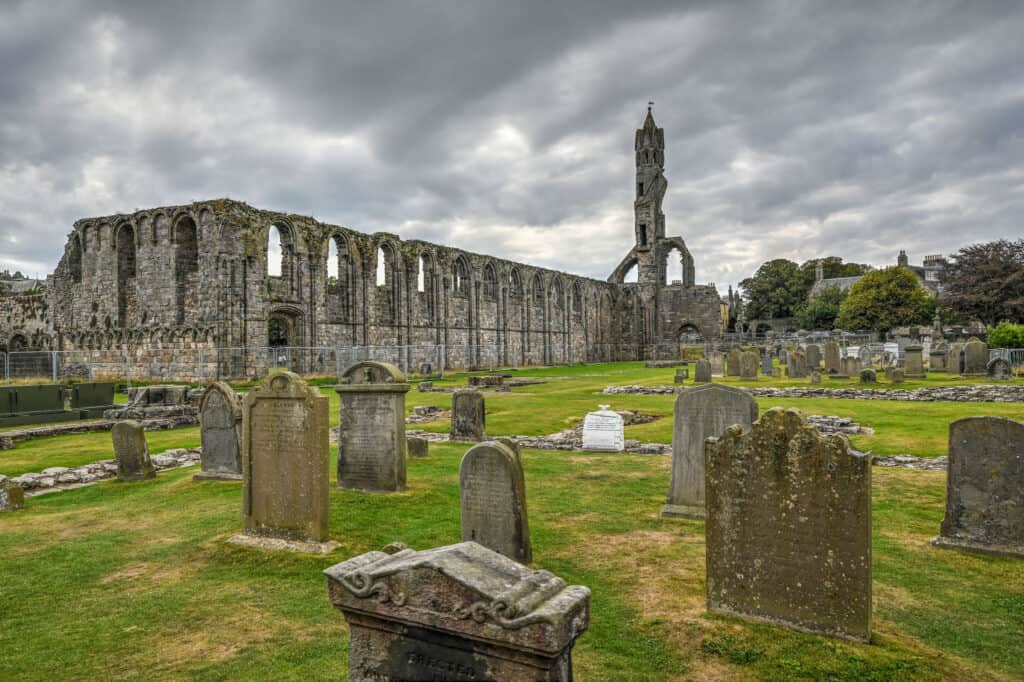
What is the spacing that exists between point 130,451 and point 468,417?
5715 millimetres

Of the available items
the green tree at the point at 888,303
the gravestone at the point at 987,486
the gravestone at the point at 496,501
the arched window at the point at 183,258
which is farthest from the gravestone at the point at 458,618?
the green tree at the point at 888,303

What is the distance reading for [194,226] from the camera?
29438mm

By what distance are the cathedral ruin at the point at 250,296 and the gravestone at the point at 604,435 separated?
18028mm

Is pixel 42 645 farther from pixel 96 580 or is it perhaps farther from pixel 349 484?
pixel 349 484

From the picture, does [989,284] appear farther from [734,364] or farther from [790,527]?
[790,527]

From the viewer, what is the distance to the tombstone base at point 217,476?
8969 millimetres

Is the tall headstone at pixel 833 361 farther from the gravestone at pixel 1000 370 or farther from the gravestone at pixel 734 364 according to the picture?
the gravestone at pixel 1000 370

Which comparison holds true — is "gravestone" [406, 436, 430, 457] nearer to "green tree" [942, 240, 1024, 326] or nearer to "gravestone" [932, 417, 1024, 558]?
"gravestone" [932, 417, 1024, 558]

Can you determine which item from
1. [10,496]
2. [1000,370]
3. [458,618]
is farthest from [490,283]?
[458,618]

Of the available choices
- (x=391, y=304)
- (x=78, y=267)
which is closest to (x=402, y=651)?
(x=391, y=304)

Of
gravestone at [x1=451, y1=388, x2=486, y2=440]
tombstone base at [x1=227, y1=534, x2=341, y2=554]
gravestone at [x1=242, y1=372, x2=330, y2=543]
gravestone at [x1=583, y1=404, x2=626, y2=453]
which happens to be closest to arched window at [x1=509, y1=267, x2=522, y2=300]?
gravestone at [x1=451, y1=388, x2=486, y2=440]

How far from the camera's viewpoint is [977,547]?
222 inches

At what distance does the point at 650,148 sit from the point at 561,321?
2260 cm

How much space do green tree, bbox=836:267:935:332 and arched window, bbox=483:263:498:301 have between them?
33.7m
